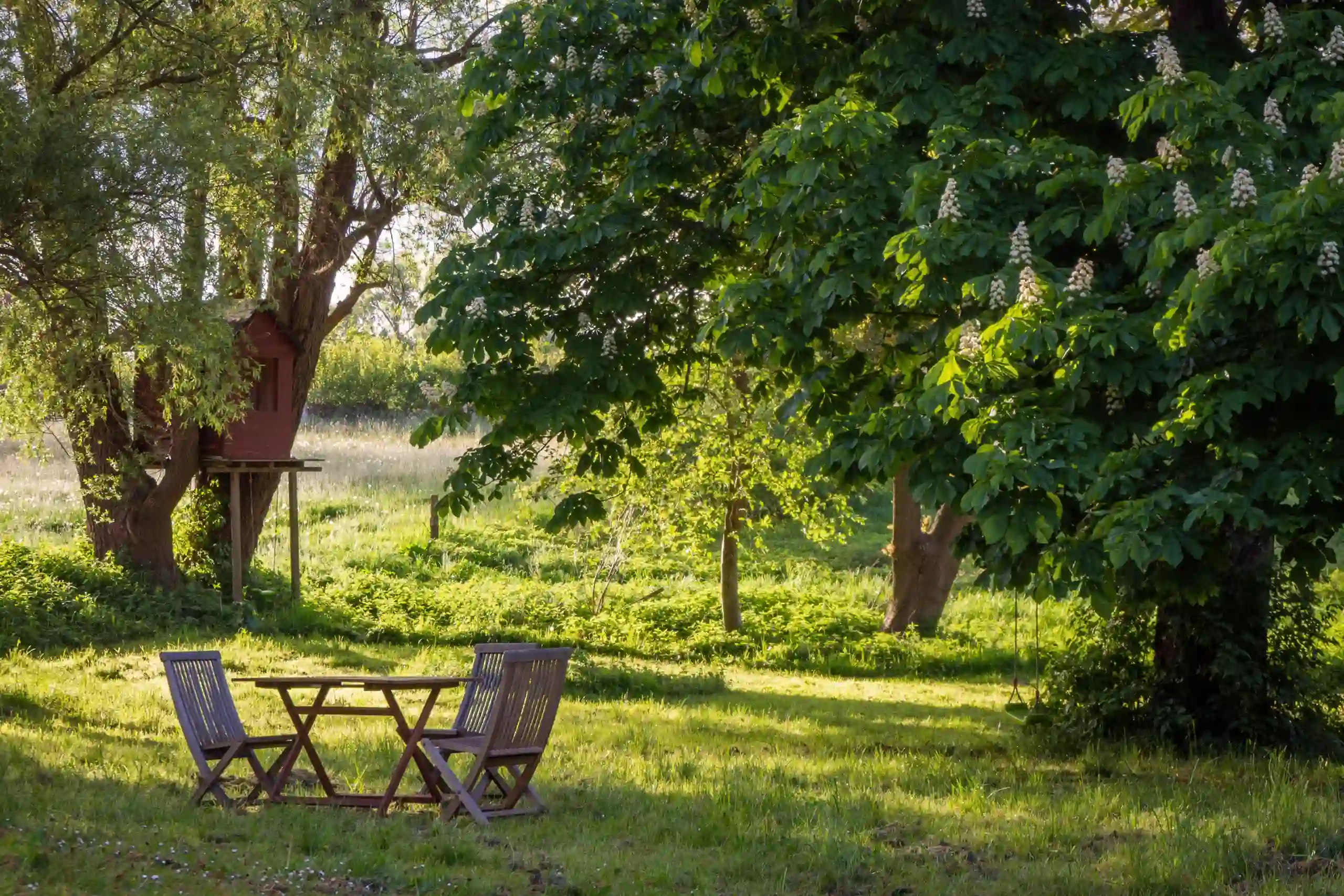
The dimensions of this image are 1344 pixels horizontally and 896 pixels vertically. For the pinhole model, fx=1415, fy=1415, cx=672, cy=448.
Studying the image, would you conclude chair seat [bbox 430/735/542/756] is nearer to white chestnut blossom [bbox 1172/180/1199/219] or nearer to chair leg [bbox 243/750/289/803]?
chair leg [bbox 243/750/289/803]

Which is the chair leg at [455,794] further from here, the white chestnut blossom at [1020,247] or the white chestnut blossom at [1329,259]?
the white chestnut blossom at [1329,259]

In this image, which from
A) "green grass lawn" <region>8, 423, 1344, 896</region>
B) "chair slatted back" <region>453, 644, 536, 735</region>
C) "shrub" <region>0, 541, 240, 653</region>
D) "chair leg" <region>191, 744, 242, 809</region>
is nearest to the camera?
"green grass lawn" <region>8, 423, 1344, 896</region>

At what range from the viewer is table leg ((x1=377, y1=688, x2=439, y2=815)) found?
8.55 metres

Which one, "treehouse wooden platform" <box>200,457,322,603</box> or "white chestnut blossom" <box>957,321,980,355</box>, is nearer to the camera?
"white chestnut blossom" <box>957,321,980,355</box>

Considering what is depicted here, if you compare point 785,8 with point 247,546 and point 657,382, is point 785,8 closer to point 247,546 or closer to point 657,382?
point 657,382

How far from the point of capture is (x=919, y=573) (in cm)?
2322

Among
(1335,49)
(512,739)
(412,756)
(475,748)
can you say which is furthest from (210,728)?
(1335,49)

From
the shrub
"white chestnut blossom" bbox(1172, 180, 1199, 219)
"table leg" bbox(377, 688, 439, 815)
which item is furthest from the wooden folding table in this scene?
the shrub

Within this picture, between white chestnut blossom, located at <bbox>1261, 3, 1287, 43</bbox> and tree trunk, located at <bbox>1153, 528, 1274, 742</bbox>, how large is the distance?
13.7 ft

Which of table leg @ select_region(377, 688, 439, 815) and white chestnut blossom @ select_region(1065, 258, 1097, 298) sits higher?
white chestnut blossom @ select_region(1065, 258, 1097, 298)

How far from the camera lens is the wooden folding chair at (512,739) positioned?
27.7ft

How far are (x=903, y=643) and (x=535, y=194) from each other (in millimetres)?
12333

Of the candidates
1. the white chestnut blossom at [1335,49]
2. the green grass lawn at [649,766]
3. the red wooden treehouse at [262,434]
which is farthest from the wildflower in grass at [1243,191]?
the red wooden treehouse at [262,434]

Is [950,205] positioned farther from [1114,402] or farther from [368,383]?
[368,383]
